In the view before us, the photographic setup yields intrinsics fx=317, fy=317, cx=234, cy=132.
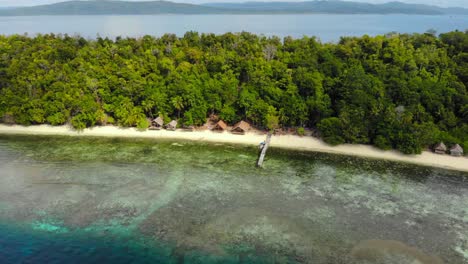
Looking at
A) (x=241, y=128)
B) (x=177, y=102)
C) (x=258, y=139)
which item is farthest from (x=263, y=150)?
(x=177, y=102)

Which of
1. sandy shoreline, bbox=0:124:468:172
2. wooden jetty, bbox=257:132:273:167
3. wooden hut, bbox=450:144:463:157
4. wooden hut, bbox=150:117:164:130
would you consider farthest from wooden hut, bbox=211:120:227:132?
wooden hut, bbox=450:144:463:157

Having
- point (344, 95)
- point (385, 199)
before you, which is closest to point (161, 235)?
point (385, 199)

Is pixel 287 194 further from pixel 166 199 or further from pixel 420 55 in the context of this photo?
pixel 420 55

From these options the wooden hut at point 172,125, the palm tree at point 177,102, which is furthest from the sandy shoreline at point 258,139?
the palm tree at point 177,102

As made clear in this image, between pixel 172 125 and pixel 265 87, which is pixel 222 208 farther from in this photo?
pixel 265 87

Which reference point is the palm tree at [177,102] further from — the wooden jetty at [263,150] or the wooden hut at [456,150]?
the wooden hut at [456,150]

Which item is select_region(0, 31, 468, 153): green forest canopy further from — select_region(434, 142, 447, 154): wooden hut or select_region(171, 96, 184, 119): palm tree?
select_region(434, 142, 447, 154): wooden hut
